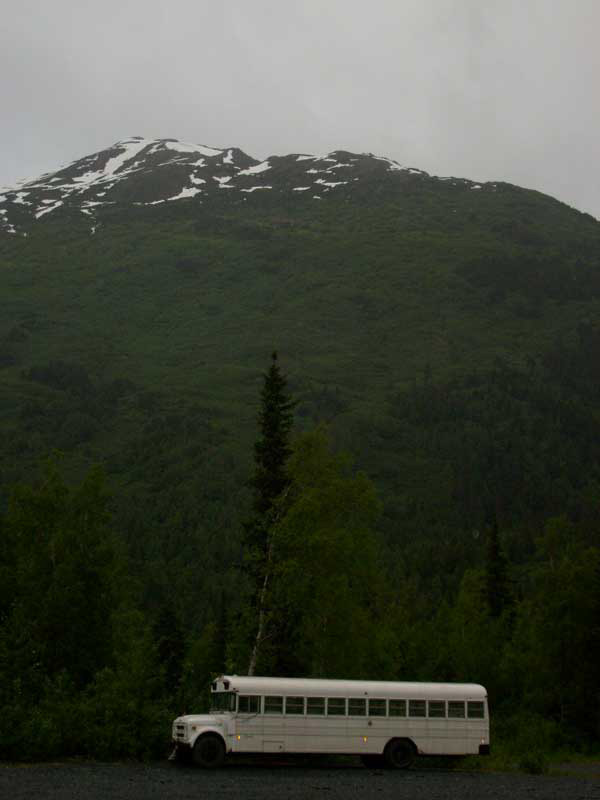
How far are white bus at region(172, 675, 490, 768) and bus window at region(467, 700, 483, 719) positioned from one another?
1.3 inches

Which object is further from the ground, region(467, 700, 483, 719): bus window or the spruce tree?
the spruce tree

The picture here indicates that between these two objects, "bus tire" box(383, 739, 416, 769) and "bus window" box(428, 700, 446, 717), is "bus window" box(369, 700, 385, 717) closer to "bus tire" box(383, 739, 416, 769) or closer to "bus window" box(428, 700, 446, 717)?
"bus tire" box(383, 739, 416, 769)

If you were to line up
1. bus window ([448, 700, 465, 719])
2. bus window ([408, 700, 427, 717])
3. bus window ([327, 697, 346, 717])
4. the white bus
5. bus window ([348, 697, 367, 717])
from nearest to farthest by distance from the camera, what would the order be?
the white bus, bus window ([327, 697, 346, 717]), bus window ([348, 697, 367, 717]), bus window ([408, 700, 427, 717]), bus window ([448, 700, 465, 719])

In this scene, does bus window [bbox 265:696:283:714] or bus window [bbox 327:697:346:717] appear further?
bus window [bbox 327:697:346:717]

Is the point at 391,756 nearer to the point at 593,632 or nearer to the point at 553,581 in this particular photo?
the point at 593,632

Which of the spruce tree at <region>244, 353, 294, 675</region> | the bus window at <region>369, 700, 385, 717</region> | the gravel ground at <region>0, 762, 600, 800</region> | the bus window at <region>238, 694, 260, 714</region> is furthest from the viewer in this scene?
the spruce tree at <region>244, 353, 294, 675</region>

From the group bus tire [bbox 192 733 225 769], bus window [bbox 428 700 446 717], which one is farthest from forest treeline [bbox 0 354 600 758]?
bus window [bbox 428 700 446 717]

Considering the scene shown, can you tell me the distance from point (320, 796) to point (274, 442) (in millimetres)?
21114

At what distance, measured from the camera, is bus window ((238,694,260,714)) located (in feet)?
95.8

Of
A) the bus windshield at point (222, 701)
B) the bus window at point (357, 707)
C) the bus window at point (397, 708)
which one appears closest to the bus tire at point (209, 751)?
the bus windshield at point (222, 701)

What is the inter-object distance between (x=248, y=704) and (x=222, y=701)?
3.55 ft

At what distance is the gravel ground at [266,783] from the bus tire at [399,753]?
456 millimetres

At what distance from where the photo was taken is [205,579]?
7146 inches

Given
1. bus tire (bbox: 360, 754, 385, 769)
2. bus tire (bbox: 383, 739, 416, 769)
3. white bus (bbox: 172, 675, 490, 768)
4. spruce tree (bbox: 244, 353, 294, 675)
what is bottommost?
bus tire (bbox: 360, 754, 385, 769)
